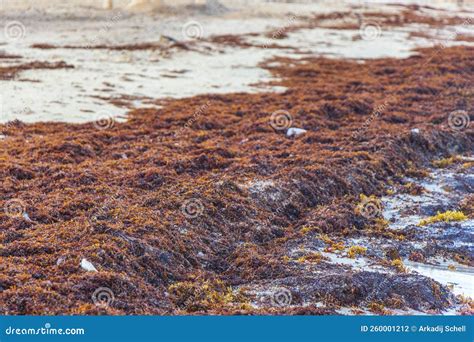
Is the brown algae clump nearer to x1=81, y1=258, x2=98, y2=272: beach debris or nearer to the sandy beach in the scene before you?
the sandy beach

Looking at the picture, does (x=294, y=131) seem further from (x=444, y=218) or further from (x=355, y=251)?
(x=355, y=251)

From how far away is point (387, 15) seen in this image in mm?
38469

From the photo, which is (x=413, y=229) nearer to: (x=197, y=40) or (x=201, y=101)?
(x=201, y=101)

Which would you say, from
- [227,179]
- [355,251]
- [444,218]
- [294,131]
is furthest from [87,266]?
[294,131]

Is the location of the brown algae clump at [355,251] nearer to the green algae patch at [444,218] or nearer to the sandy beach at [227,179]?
the sandy beach at [227,179]

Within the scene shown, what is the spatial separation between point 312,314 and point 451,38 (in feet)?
89.9

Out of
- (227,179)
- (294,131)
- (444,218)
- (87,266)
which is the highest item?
(87,266)

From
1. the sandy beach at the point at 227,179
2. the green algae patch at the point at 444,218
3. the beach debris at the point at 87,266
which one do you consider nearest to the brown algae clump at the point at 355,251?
the sandy beach at the point at 227,179

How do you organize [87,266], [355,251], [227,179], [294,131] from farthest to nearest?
[294,131] → [227,179] → [355,251] → [87,266]

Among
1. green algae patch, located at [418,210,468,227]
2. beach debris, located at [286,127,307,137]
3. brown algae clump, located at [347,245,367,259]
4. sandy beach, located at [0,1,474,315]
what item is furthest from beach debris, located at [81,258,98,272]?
beach debris, located at [286,127,307,137]

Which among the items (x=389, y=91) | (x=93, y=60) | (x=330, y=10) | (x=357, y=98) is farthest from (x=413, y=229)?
(x=330, y=10)

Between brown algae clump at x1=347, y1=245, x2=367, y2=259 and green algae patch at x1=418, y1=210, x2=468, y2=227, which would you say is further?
green algae patch at x1=418, y1=210, x2=468, y2=227

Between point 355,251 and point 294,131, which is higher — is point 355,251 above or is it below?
below

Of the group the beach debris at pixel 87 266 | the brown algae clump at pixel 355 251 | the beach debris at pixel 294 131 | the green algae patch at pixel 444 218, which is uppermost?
the beach debris at pixel 87 266
